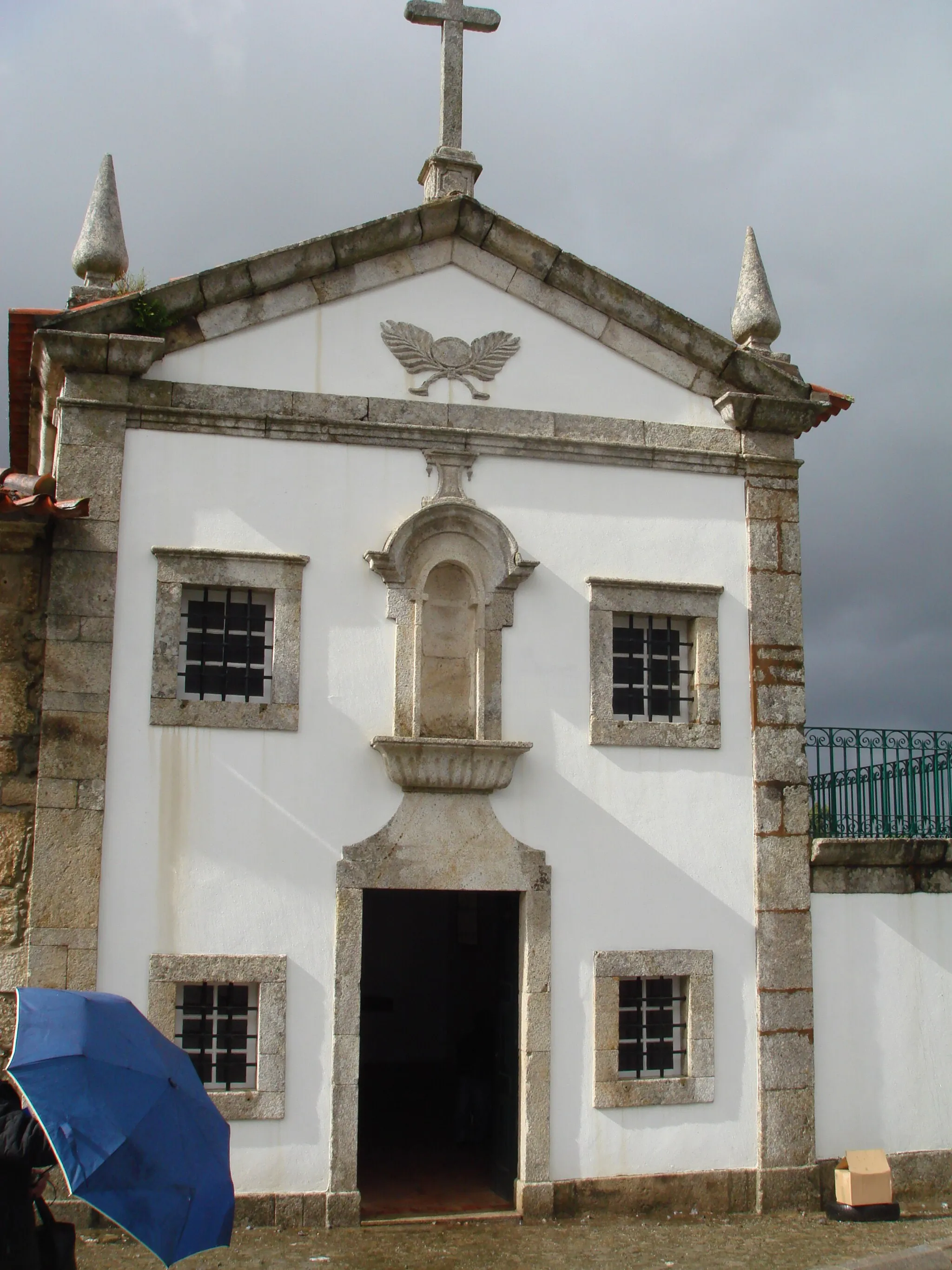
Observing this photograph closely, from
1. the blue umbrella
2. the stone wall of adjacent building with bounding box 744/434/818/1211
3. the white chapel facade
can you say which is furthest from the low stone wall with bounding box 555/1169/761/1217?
the blue umbrella

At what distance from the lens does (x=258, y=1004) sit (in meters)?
8.00

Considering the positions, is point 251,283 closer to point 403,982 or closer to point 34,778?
point 34,778

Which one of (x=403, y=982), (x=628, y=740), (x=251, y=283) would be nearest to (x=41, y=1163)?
(x=628, y=740)

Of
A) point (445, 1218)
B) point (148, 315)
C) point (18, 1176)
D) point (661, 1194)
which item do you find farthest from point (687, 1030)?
point (148, 315)

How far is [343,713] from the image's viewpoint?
8.39 metres

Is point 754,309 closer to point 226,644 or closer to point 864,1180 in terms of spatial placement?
point 226,644

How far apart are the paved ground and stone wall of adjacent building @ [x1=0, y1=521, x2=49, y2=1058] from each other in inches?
68.2

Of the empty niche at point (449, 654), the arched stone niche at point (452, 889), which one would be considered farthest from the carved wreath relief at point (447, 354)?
the arched stone niche at point (452, 889)

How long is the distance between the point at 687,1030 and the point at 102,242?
6.84m

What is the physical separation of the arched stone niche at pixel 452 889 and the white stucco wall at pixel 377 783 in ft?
0.30

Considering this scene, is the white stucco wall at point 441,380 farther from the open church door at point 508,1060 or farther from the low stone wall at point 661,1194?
the low stone wall at point 661,1194

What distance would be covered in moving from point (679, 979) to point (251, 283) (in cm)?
569

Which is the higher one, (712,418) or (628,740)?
(712,418)

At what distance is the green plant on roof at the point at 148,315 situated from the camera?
837 centimetres
